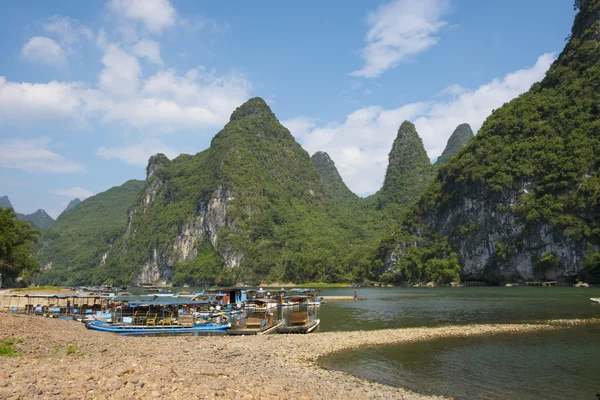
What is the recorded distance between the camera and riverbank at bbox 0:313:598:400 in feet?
38.0

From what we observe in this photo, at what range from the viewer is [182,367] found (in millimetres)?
16203

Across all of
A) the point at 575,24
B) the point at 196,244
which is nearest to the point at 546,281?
the point at 575,24

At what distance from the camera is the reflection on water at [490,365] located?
648 inches

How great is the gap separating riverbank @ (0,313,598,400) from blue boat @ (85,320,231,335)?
3.13 meters

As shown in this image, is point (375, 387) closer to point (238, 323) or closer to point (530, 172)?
point (238, 323)

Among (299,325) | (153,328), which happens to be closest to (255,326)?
(299,325)

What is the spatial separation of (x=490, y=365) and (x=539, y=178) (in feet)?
308

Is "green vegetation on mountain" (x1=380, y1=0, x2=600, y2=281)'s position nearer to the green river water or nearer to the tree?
the green river water

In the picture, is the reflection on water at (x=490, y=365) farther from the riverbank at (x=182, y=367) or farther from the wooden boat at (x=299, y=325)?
the wooden boat at (x=299, y=325)

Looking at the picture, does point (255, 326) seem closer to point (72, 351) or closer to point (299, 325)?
point (299, 325)

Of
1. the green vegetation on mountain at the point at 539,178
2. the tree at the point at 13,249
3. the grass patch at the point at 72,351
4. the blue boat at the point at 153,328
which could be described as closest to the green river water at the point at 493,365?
the grass patch at the point at 72,351

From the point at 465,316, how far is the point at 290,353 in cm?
2376

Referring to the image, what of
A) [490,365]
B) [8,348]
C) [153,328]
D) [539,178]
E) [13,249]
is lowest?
[490,365]

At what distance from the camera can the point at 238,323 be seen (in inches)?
1457
